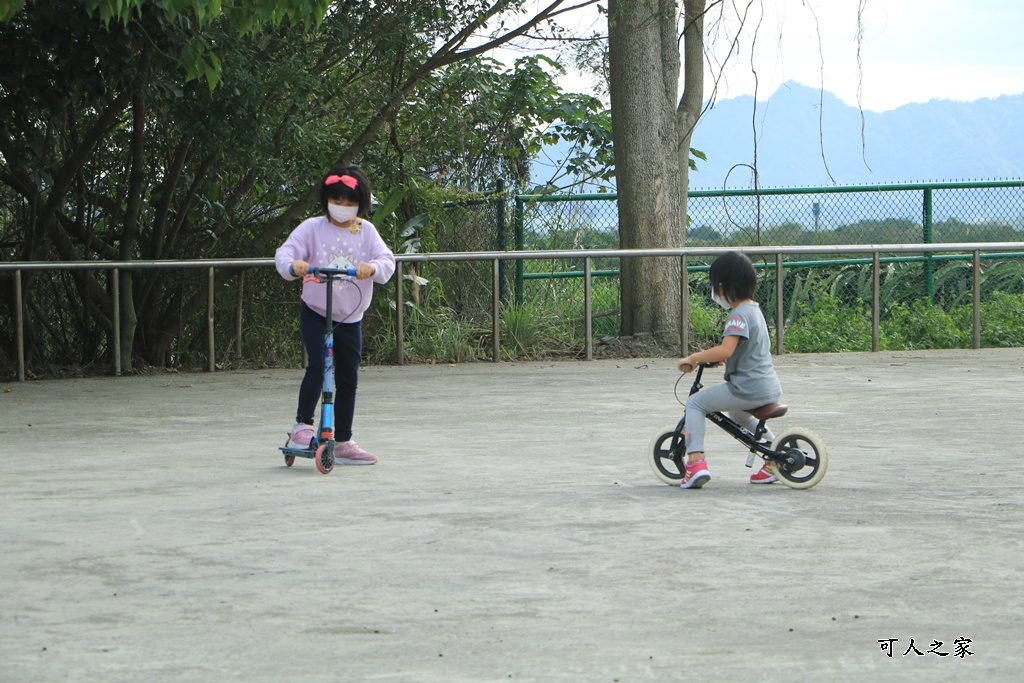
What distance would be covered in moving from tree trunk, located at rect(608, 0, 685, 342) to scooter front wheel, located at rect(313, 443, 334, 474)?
7.26 meters

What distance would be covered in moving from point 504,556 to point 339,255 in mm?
2575

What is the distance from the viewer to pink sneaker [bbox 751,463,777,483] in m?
6.20

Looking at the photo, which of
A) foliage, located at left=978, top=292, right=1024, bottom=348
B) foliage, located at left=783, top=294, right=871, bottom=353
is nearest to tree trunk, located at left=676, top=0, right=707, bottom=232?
foliage, located at left=783, top=294, right=871, bottom=353

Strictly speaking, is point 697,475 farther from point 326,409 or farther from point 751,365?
point 326,409

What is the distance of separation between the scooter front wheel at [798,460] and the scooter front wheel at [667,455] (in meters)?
0.41

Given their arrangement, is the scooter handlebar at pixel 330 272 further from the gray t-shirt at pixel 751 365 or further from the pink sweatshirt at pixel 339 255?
the gray t-shirt at pixel 751 365

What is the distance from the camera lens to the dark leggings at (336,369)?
6.88m

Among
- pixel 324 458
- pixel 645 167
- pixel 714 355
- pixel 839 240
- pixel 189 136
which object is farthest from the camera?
pixel 839 240

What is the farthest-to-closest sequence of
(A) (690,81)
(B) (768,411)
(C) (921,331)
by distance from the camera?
(A) (690,81) < (C) (921,331) < (B) (768,411)

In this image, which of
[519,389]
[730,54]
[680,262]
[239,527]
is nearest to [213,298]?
[519,389]

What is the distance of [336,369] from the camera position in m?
7.00

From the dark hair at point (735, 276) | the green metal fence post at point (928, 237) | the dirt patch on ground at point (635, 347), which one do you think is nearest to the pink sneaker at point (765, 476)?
the dark hair at point (735, 276)

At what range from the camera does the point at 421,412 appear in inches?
360

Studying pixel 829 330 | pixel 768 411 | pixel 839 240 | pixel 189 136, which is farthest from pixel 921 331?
pixel 768 411
